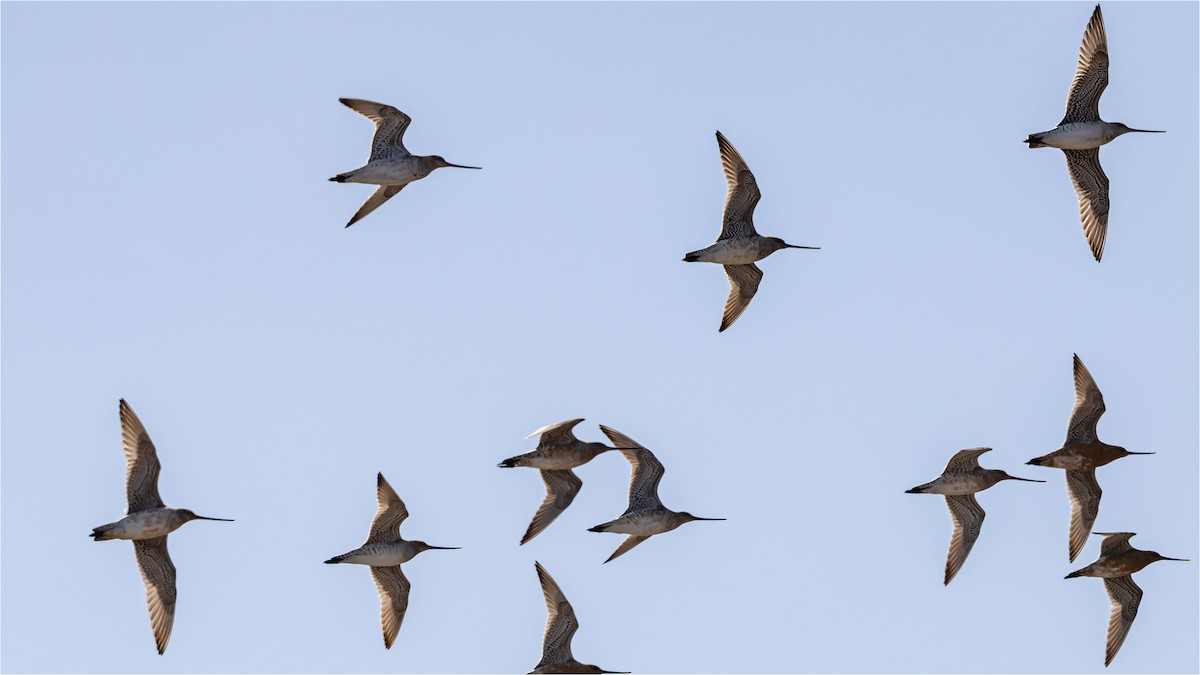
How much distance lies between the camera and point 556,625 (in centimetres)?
3756

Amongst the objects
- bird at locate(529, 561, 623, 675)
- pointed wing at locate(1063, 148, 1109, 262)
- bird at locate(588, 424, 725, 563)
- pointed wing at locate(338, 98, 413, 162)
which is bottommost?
bird at locate(529, 561, 623, 675)

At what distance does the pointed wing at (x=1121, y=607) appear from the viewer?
3872 centimetres

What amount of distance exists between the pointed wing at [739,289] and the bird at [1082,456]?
18.5 feet

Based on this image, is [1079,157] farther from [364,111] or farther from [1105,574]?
[364,111]

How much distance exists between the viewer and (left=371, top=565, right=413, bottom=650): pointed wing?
125 feet

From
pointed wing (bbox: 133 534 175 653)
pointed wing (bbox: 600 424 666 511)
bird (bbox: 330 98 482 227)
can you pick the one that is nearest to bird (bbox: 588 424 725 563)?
pointed wing (bbox: 600 424 666 511)

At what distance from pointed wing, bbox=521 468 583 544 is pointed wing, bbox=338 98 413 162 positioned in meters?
5.69

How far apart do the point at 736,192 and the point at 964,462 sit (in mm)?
5603

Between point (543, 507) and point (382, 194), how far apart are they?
18.8ft

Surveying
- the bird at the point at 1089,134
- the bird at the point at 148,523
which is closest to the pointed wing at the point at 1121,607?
the bird at the point at 1089,134

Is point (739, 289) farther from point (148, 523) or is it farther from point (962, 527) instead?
point (148, 523)

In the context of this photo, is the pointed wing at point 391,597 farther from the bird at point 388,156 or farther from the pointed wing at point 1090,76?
the pointed wing at point 1090,76

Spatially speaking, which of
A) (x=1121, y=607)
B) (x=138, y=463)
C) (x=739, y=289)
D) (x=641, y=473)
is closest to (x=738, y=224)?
(x=739, y=289)

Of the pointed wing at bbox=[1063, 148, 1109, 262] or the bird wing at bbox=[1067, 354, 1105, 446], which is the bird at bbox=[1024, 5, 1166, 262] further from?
the bird wing at bbox=[1067, 354, 1105, 446]
